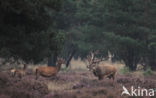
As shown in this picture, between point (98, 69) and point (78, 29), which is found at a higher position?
point (78, 29)

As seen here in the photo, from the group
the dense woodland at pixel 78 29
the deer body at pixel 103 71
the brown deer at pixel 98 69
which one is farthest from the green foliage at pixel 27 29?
the deer body at pixel 103 71

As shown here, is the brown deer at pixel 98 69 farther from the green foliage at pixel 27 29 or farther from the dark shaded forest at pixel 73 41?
the green foliage at pixel 27 29

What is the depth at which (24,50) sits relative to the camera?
1347 centimetres

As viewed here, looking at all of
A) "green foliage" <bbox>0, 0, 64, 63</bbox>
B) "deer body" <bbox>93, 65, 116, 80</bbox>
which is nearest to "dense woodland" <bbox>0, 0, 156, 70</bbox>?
"green foliage" <bbox>0, 0, 64, 63</bbox>

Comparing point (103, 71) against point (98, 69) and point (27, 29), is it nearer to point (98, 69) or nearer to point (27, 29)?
point (98, 69)

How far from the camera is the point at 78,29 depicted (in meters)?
35.1

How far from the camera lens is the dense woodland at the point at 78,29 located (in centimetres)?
1245

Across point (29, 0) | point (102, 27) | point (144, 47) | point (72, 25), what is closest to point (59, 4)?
point (29, 0)

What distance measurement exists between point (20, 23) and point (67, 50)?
25940mm

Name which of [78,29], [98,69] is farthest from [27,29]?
[78,29]

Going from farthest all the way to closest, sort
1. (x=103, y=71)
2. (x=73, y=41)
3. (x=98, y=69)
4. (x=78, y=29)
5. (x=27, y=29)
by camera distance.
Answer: (x=78, y=29) < (x=73, y=41) < (x=103, y=71) < (x=98, y=69) < (x=27, y=29)

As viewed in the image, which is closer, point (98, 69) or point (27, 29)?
point (27, 29)

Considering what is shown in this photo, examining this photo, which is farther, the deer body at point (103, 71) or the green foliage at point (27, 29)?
the deer body at point (103, 71)

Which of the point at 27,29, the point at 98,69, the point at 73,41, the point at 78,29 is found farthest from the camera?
the point at 78,29
